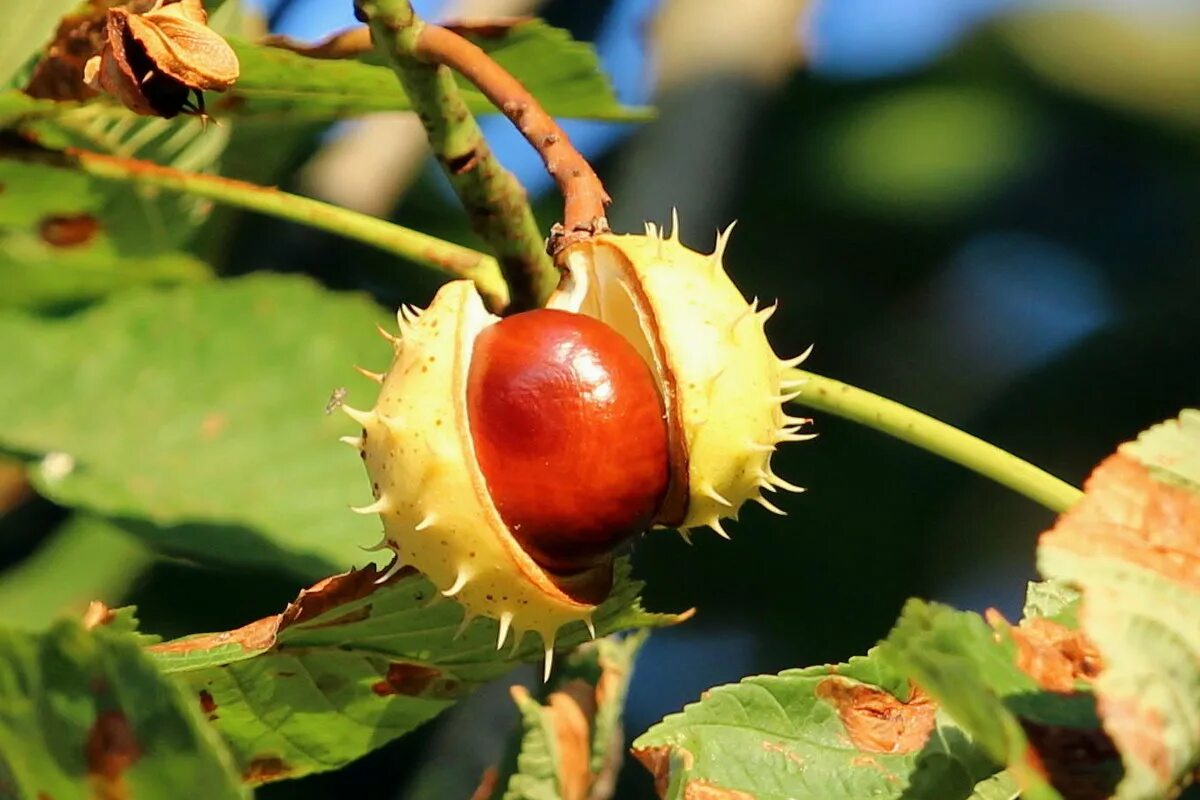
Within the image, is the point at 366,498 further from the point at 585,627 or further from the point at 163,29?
the point at 163,29

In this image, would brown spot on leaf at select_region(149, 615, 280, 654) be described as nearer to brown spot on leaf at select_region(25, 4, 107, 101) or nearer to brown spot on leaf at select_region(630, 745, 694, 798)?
brown spot on leaf at select_region(630, 745, 694, 798)

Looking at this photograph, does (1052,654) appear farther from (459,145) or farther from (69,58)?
(69,58)

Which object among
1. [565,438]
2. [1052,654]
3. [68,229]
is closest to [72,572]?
[68,229]

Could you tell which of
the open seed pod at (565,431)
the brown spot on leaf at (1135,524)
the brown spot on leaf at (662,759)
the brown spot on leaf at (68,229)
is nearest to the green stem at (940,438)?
the open seed pod at (565,431)

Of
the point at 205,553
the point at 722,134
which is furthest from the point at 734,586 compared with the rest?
the point at 205,553

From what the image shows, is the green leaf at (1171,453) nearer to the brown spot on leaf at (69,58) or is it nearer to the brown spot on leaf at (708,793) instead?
the brown spot on leaf at (708,793)

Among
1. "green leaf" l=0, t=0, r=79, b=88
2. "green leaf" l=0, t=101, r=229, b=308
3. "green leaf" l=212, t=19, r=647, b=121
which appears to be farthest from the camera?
"green leaf" l=0, t=101, r=229, b=308

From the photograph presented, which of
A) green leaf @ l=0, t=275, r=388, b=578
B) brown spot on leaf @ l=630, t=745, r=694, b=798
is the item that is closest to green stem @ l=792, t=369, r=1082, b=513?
brown spot on leaf @ l=630, t=745, r=694, b=798
